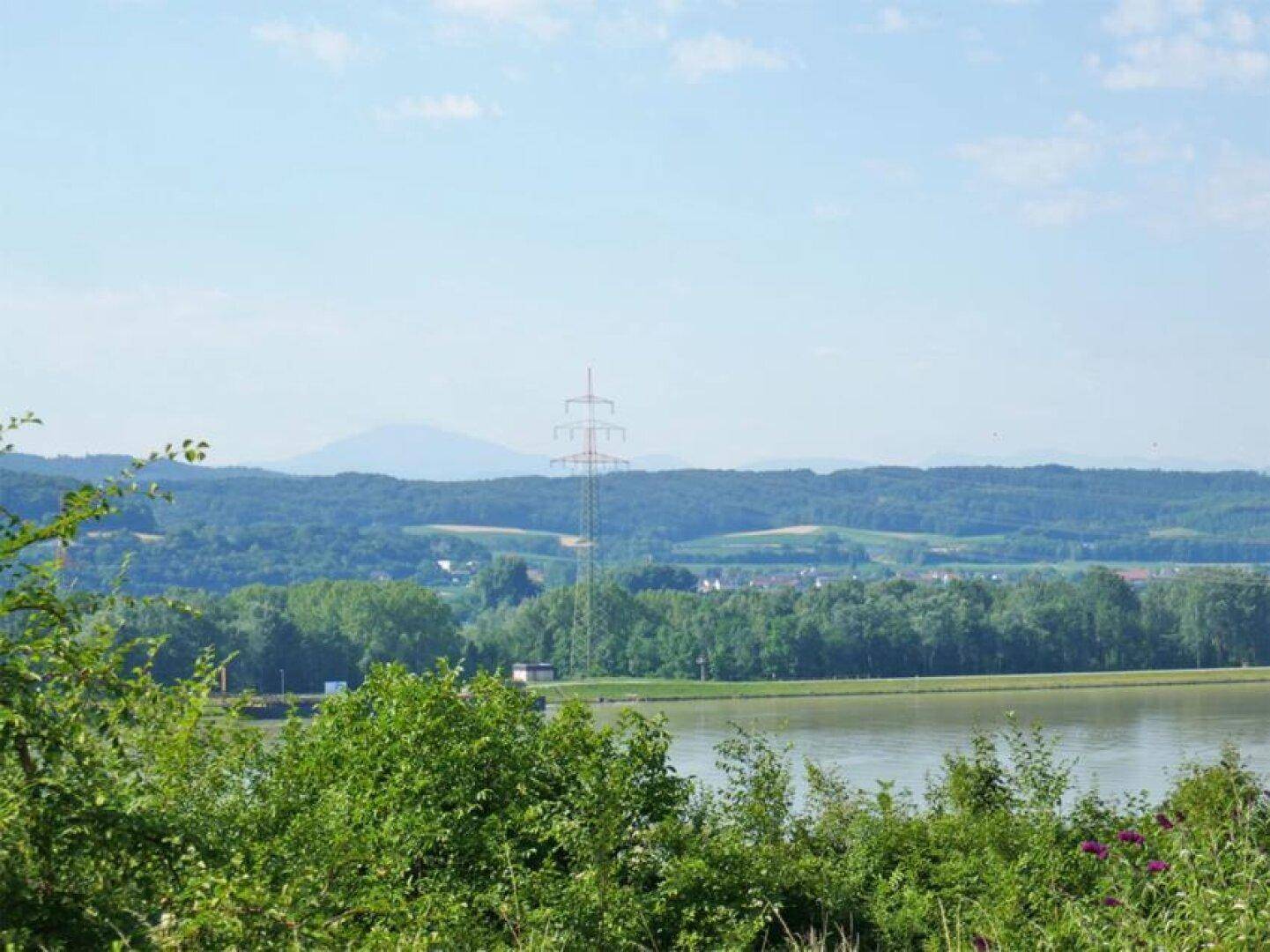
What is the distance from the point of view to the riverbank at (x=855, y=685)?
8906 centimetres

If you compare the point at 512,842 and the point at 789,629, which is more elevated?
the point at 512,842

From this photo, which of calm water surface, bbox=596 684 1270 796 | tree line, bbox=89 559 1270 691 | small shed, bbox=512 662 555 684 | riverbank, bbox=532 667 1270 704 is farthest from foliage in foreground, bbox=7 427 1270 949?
small shed, bbox=512 662 555 684

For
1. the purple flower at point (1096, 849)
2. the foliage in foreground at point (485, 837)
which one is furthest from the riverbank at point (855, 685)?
→ the purple flower at point (1096, 849)

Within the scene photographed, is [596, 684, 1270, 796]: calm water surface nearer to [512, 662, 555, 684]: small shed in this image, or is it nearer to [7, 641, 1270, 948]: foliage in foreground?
[7, 641, 1270, 948]: foliage in foreground

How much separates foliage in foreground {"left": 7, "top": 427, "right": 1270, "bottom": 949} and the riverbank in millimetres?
69395

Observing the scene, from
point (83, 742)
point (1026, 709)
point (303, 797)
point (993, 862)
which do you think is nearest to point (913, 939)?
point (993, 862)

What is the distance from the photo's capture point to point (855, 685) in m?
93.9

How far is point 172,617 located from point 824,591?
4567cm

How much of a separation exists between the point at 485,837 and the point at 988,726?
4815cm

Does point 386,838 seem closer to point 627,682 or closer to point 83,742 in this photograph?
point 83,742

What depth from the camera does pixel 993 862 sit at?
13.6 meters

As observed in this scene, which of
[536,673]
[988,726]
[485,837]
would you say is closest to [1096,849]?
[485,837]

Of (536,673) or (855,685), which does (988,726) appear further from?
(536,673)

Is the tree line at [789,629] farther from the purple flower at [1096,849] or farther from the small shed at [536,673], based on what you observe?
the purple flower at [1096,849]
